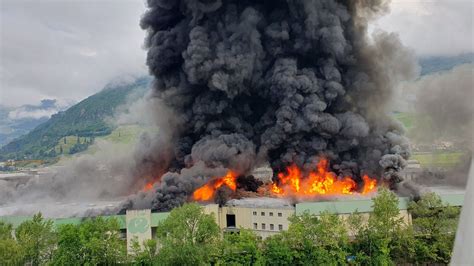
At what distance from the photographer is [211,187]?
52344mm

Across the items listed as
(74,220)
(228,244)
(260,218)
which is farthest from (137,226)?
(228,244)

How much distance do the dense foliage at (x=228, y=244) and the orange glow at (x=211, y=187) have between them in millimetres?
13243

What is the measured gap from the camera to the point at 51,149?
196000 mm

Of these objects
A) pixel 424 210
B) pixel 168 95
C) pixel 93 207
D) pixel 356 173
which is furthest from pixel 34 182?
pixel 424 210

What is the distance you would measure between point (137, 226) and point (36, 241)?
430 inches

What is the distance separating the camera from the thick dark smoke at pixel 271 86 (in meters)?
52.9

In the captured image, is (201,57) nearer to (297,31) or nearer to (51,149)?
(297,31)

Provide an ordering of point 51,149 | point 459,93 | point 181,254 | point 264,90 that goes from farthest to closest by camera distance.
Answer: point 51,149, point 459,93, point 264,90, point 181,254

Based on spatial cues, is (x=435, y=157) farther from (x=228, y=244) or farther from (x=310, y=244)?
(x=228, y=244)

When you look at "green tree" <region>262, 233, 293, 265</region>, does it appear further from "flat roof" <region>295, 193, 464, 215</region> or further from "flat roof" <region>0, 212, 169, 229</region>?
"flat roof" <region>0, 212, 169, 229</region>

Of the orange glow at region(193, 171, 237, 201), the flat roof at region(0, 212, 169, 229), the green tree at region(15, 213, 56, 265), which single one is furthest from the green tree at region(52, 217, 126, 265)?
the orange glow at region(193, 171, 237, 201)

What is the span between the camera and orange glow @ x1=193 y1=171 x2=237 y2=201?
168 ft

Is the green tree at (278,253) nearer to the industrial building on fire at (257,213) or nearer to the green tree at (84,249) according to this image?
the industrial building on fire at (257,213)

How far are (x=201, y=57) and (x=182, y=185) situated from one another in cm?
1419
